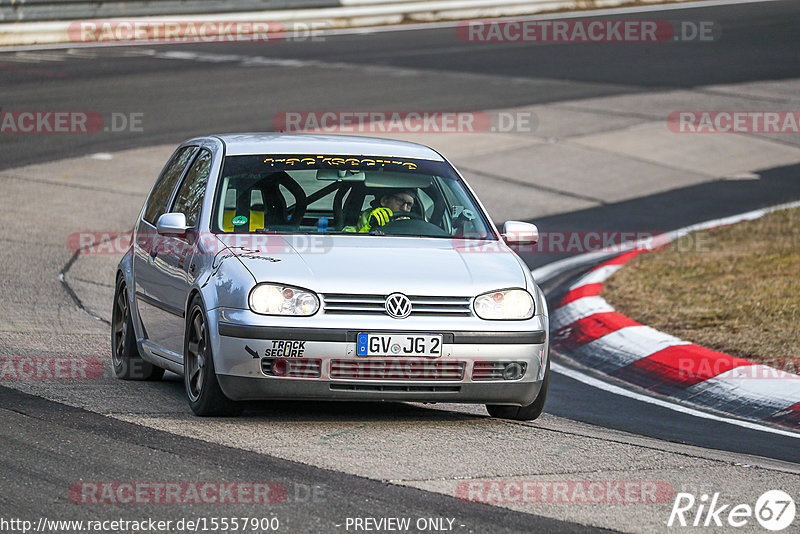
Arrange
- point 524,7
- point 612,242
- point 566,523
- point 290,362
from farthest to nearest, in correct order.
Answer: point 524,7
point 612,242
point 290,362
point 566,523

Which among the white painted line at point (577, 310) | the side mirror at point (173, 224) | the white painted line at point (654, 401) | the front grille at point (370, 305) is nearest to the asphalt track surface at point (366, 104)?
the white painted line at point (654, 401)

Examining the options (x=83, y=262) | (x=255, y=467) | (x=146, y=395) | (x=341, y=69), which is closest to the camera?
(x=255, y=467)

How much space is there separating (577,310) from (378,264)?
4.65m

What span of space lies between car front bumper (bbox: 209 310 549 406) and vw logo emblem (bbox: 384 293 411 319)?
2.7 inches

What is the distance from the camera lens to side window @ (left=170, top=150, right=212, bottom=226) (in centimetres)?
801

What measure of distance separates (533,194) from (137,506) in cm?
1227

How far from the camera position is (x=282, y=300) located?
678cm

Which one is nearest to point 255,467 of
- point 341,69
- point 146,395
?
point 146,395

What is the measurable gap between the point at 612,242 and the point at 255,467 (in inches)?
385

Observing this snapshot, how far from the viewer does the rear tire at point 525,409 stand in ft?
23.8

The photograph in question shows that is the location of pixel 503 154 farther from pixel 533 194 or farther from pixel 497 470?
pixel 497 470

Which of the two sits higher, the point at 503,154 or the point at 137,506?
the point at 137,506

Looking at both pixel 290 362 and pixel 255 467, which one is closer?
pixel 255 467

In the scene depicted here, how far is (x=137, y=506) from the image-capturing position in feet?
17.5
